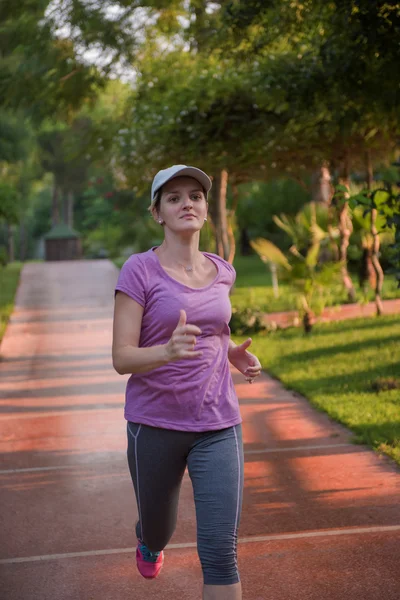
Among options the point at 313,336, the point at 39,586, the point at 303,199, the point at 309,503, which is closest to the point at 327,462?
the point at 309,503

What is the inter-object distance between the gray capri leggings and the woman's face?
0.76 meters

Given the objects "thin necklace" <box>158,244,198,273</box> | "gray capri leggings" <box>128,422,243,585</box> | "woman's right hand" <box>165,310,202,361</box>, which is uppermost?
"thin necklace" <box>158,244,198,273</box>

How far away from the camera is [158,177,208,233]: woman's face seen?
3.61m

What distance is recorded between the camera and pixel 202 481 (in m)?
3.51

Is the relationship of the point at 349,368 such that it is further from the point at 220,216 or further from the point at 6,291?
the point at 6,291

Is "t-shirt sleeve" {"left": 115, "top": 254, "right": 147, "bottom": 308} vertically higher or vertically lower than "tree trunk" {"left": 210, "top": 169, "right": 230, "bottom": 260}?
lower

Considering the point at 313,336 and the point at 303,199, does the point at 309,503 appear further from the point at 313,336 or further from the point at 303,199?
the point at 303,199

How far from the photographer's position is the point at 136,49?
70.4 feet

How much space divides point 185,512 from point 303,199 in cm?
2669

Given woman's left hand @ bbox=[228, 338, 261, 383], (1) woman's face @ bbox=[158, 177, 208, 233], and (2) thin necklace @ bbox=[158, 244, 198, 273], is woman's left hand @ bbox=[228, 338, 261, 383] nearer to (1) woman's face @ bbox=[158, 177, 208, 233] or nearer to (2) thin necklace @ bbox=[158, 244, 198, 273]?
(2) thin necklace @ bbox=[158, 244, 198, 273]

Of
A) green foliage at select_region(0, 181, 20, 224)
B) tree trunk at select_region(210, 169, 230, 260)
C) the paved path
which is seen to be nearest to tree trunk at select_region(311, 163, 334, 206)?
tree trunk at select_region(210, 169, 230, 260)

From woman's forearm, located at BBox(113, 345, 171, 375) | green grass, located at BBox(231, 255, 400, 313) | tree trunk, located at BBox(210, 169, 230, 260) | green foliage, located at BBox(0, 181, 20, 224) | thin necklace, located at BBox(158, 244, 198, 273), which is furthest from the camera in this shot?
green foliage, located at BBox(0, 181, 20, 224)

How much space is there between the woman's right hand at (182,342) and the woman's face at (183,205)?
20.5 inches

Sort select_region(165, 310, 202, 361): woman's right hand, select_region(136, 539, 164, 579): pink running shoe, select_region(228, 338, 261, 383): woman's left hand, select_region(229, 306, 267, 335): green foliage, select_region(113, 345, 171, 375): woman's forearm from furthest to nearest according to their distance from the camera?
select_region(229, 306, 267, 335): green foliage → select_region(136, 539, 164, 579): pink running shoe → select_region(228, 338, 261, 383): woman's left hand → select_region(113, 345, 171, 375): woman's forearm → select_region(165, 310, 202, 361): woman's right hand
